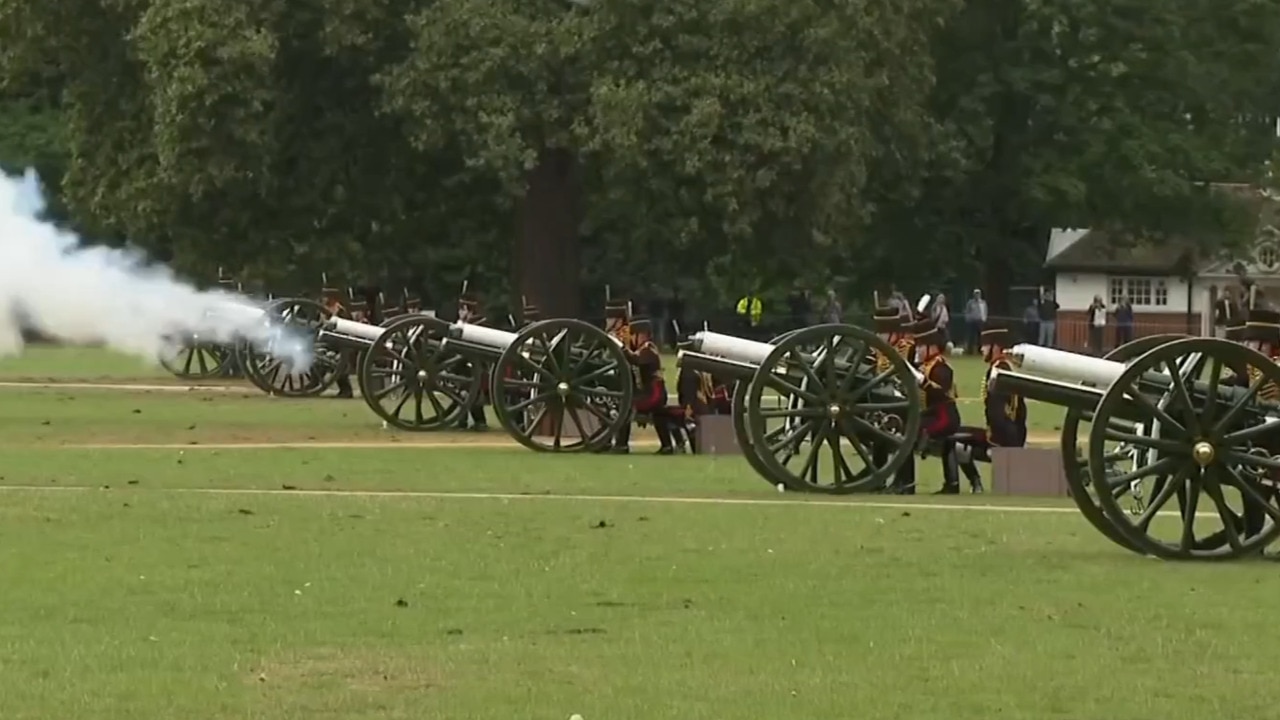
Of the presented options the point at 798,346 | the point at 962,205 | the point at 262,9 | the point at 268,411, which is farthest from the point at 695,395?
the point at 962,205

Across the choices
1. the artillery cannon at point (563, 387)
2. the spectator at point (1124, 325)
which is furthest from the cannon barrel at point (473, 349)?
the spectator at point (1124, 325)

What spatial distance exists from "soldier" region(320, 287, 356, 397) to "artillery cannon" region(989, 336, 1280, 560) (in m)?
22.4

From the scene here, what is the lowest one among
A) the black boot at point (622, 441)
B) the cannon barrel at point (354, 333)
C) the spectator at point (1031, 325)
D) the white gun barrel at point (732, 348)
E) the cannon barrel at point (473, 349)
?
the black boot at point (622, 441)

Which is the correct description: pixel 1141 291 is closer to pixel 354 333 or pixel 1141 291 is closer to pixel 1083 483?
pixel 354 333

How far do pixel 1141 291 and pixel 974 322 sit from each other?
18.7 meters

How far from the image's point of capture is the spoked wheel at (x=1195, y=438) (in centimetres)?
1596

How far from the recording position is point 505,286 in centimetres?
5869

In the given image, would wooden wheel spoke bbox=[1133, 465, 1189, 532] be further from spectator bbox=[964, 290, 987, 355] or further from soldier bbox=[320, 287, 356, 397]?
spectator bbox=[964, 290, 987, 355]

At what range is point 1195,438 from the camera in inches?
632

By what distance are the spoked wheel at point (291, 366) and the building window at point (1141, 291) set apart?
40.2m

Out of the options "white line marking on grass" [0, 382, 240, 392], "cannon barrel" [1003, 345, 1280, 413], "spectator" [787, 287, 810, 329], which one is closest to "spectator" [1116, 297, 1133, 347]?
"spectator" [787, 287, 810, 329]

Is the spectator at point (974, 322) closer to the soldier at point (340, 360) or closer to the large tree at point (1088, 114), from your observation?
the large tree at point (1088, 114)

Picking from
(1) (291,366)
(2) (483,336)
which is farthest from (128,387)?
(2) (483,336)

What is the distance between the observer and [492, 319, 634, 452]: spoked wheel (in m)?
27.8
